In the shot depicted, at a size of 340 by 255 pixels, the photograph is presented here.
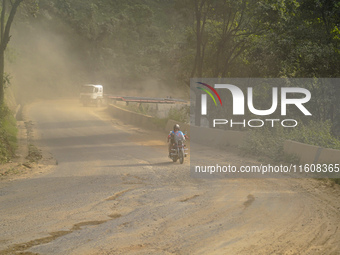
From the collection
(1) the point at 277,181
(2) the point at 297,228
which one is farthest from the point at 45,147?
(2) the point at 297,228

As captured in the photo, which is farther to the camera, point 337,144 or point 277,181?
point 337,144

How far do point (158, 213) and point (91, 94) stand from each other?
40028 millimetres

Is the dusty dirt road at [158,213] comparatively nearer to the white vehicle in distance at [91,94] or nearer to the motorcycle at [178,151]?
the motorcycle at [178,151]

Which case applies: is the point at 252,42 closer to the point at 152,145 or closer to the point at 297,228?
the point at 152,145

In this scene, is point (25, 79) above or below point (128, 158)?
above

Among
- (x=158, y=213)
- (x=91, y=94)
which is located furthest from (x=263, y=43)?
(x=91, y=94)

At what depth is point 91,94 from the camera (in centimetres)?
4806

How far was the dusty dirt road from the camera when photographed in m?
7.06

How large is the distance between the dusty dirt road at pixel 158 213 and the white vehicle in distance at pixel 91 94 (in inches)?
1260

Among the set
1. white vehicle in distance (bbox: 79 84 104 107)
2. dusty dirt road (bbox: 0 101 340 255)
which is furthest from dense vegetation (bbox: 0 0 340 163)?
white vehicle in distance (bbox: 79 84 104 107)

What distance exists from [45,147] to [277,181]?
12.3m

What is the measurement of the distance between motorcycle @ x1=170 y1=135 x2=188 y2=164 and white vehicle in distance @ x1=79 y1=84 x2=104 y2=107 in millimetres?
32602

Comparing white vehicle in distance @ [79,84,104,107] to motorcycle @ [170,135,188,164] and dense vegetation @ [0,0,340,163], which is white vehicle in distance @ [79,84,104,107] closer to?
dense vegetation @ [0,0,340,163]

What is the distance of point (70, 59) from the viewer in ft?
244
